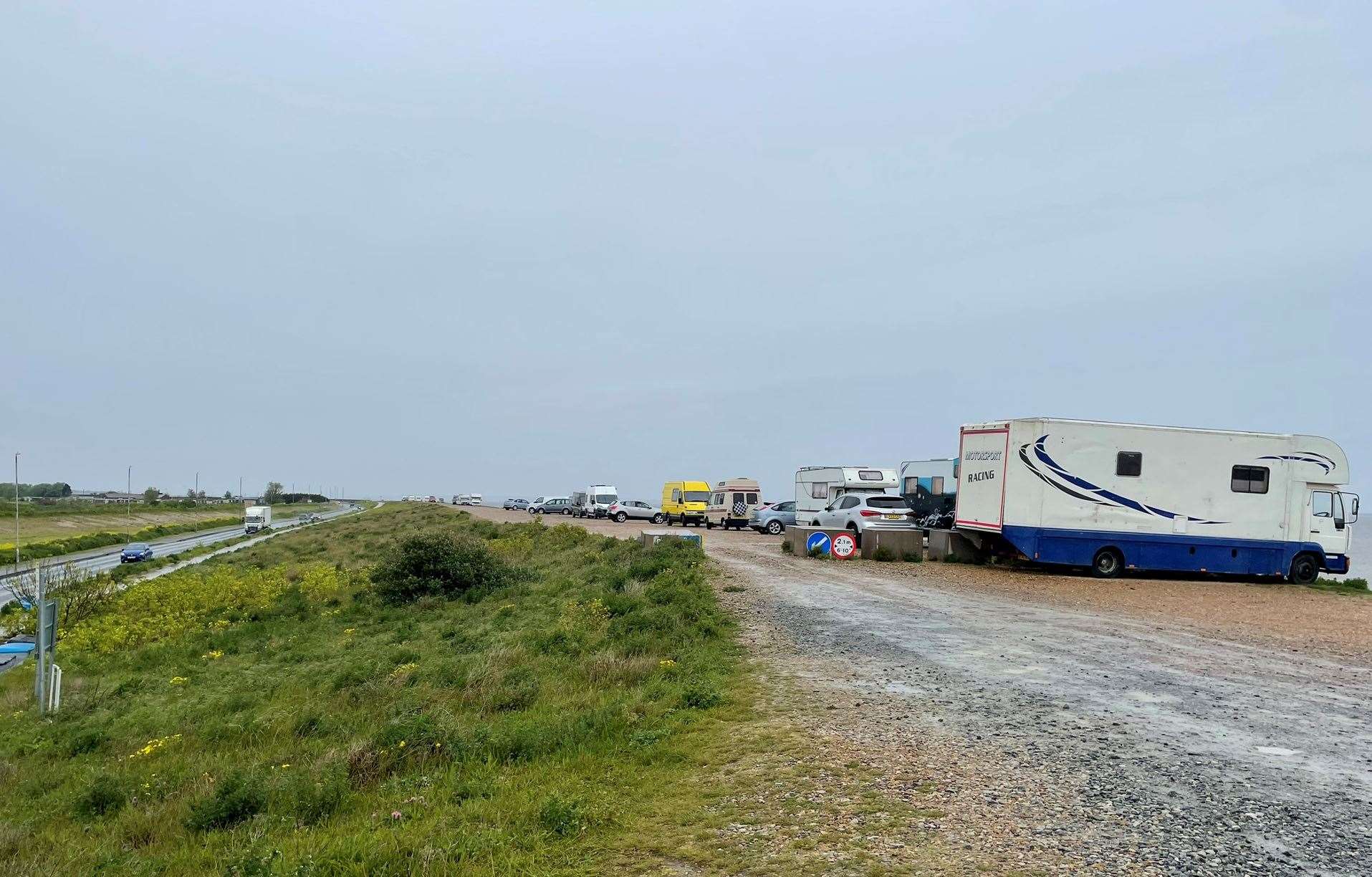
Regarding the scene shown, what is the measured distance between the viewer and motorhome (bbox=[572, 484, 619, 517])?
2441 inches

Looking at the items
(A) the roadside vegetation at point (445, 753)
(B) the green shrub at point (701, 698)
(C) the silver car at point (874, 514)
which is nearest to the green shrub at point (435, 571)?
(A) the roadside vegetation at point (445, 753)

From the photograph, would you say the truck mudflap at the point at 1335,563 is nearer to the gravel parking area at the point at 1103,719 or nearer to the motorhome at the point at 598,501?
the gravel parking area at the point at 1103,719

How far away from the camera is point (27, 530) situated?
314 feet

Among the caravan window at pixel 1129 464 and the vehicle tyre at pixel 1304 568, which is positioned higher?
the caravan window at pixel 1129 464

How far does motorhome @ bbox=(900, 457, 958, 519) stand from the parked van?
373 inches

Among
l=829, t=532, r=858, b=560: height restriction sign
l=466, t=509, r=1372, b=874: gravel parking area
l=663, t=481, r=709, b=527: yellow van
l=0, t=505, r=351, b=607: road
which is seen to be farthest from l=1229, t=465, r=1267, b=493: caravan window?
l=0, t=505, r=351, b=607: road

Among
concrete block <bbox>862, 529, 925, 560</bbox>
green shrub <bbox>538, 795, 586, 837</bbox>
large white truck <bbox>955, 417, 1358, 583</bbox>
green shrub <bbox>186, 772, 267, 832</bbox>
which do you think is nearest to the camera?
green shrub <bbox>538, 795, 586, 837</bbox>

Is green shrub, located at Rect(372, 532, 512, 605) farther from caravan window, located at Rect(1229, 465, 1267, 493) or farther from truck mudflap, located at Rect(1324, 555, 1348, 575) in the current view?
truck mudflap, located at Rect(1324, 555, 1348, 575)

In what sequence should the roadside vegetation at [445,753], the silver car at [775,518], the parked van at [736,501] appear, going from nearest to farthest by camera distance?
the roadside vegetation at [445,753] → the silver car at [775,518] → the parked van at [736,501]

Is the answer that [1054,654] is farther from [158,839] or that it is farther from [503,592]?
[503,592]

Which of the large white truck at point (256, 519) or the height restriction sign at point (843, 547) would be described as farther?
the large white truck at point (256, 519)

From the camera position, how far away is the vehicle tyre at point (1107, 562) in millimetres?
22938

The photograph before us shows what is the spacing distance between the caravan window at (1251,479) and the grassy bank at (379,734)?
15430mm

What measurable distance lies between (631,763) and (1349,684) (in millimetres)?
8853
